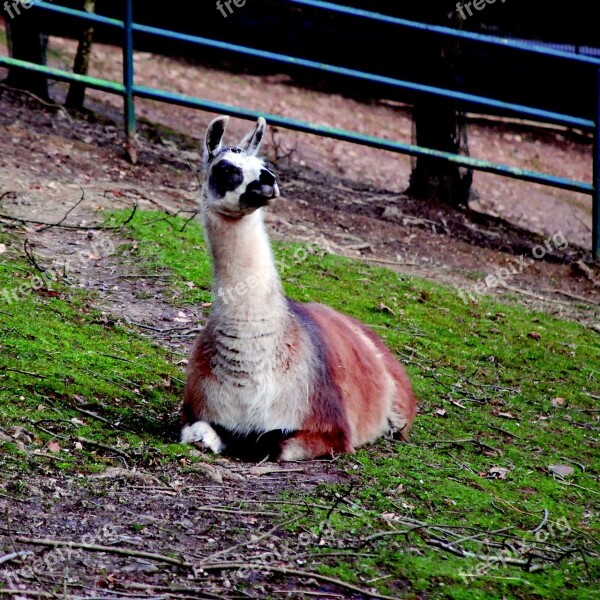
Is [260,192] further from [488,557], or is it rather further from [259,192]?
[488,557]

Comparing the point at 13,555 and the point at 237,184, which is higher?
the point at 237,184

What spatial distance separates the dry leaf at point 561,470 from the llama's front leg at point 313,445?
113cm

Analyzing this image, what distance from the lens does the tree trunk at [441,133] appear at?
1031 centimetres

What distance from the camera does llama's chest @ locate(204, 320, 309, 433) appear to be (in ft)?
17.7

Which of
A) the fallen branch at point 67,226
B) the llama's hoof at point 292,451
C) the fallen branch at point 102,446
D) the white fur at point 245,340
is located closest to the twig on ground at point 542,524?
the llama's hoof at point 292,451

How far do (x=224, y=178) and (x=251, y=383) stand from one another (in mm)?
1028

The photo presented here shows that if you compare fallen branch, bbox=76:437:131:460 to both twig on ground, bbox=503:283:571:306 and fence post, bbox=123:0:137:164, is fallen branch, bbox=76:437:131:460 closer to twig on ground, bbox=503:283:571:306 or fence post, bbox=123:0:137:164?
twig on ground, bbox=503:283:571:306

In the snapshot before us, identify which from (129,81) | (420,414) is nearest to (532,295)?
(420,414)

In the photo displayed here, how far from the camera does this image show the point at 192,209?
9297 millimetres

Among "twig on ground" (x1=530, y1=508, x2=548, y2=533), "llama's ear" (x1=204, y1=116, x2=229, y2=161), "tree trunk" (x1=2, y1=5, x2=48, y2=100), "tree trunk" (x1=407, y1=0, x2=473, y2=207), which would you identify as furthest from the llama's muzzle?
"tree trunk" (x1=2, y1=5, x2=48, y2=100)

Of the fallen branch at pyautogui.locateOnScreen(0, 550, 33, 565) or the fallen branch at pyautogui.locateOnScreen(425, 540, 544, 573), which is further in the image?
the fallen branch at pyautogui.locateOnScreen(425, 540, 544, 573)

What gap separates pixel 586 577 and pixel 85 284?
13.9ft

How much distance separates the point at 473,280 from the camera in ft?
30.4

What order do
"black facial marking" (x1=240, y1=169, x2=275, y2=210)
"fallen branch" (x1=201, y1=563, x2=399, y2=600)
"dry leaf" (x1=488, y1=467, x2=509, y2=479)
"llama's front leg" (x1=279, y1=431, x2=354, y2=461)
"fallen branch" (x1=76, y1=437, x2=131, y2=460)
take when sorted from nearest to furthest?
"fallen branch" (x1=201, y1=563, x2=399, y2=600), "fallen branch" (x1=76, y1=437, x2=131, y2=460), "black facial marking" (x1=240, y1=169, x2=275, y2=210), "llama's front leg" (x1=279, y1=431, x2=354, y2=461), "dry leaf" (x1=488, y1=467, x2=509, y2=479)
